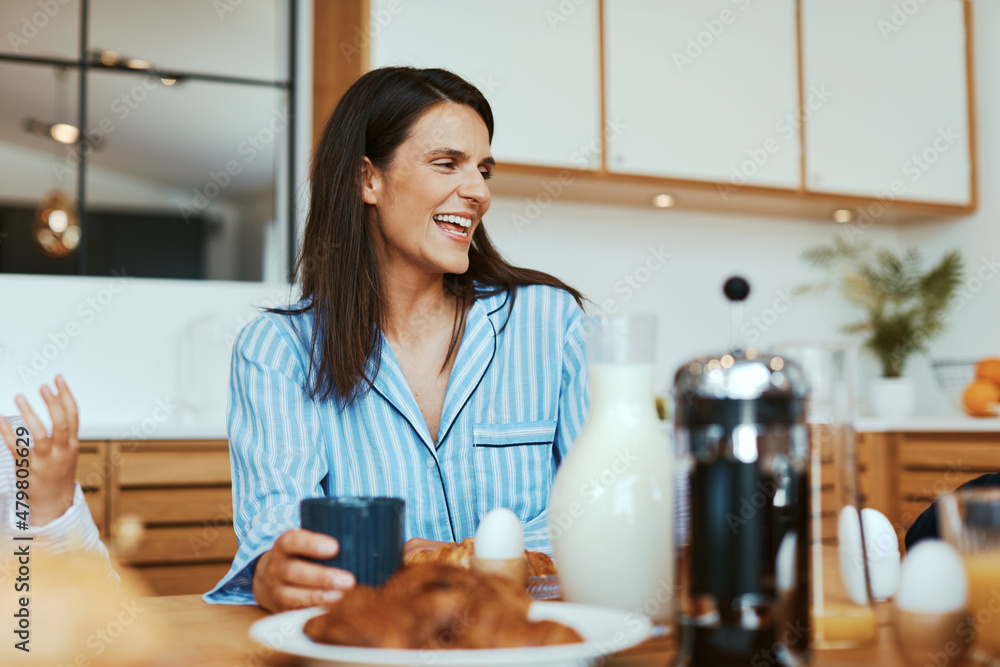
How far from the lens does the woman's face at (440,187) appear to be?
1.50m

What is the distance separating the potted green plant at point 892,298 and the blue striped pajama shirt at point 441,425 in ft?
8.31

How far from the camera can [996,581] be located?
1.81 ft

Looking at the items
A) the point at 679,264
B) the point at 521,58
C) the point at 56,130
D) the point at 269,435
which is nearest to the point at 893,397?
the point at 679,264

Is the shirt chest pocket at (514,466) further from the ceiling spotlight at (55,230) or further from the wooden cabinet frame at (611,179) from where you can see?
the ceiling spotlight at (55,230)

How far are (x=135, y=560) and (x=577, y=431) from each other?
166cm

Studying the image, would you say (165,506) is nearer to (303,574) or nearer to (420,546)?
(420,546)

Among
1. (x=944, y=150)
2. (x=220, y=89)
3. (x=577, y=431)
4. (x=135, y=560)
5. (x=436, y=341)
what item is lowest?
(x=135, y=560)

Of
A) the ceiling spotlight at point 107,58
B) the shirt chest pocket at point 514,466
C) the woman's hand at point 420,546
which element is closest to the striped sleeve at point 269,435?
the woman's hand at point 420,546

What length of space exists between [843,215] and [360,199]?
2.84 metres

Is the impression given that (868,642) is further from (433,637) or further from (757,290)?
(757,290)

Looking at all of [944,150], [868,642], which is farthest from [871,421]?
[868,642]

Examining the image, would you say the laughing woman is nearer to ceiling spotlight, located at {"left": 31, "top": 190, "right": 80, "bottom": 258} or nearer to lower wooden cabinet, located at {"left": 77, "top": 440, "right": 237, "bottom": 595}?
lower wooden cabinet, located at {"left": 77, "top": 440, "right": 237, "bottom": 595}

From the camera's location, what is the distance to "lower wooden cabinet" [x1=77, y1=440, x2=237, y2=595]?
2.54m

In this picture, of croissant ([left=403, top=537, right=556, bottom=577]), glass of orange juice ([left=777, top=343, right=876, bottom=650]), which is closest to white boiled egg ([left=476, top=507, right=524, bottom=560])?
croissant ([left=403, top=537, right=556, bottom=577])
